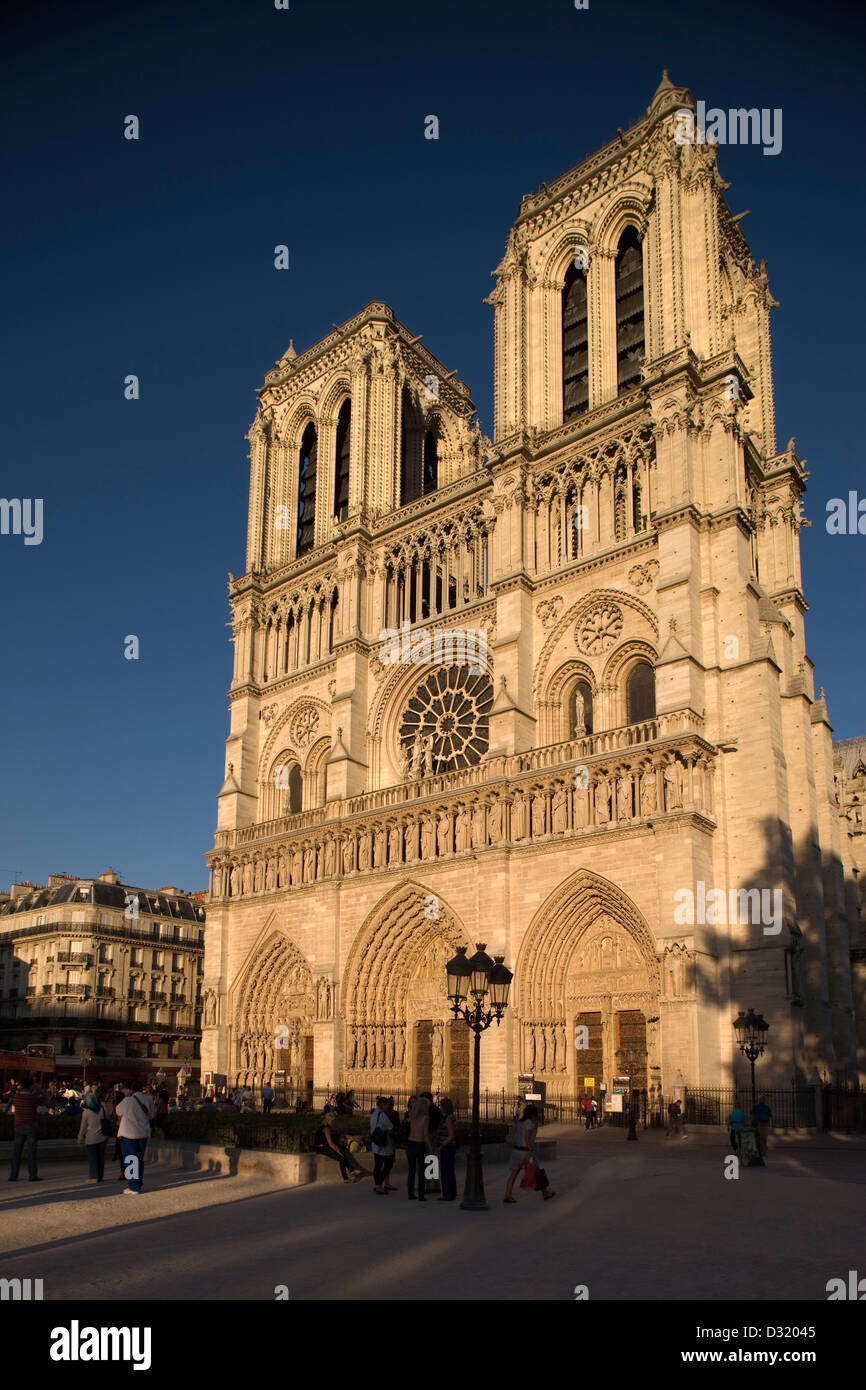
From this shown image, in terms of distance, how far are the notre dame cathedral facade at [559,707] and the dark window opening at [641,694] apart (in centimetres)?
7

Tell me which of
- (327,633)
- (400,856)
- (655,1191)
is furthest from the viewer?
(327,633)

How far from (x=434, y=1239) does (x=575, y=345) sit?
28.3m

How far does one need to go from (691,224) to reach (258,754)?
66.3 ft

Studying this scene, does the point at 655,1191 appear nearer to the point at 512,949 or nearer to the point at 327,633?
the point at 512,949

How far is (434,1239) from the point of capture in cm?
957

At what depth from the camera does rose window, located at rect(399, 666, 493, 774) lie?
30.9 metres

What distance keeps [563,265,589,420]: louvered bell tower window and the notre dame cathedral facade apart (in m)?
0.13

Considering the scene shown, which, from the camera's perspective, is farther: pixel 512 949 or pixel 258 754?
pixel 258 754

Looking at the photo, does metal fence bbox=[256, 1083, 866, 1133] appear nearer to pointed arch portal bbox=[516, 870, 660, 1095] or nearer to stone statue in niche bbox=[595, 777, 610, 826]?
pointed arch portal bbox=[516, 870, 660, 1095]

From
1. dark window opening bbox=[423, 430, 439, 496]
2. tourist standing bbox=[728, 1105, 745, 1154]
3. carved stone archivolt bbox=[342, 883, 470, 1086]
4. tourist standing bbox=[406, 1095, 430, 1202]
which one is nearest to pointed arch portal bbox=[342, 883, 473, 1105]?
carved stone archivolt bbox=[342, 883, 470, 1086]

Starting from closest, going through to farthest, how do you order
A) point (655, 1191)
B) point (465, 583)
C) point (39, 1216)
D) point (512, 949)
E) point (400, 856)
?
1. point (39, 1216)
2. point (655, 1191)
3. point (512, 949)
4. point (400, 856)
5. point (465, 583)
